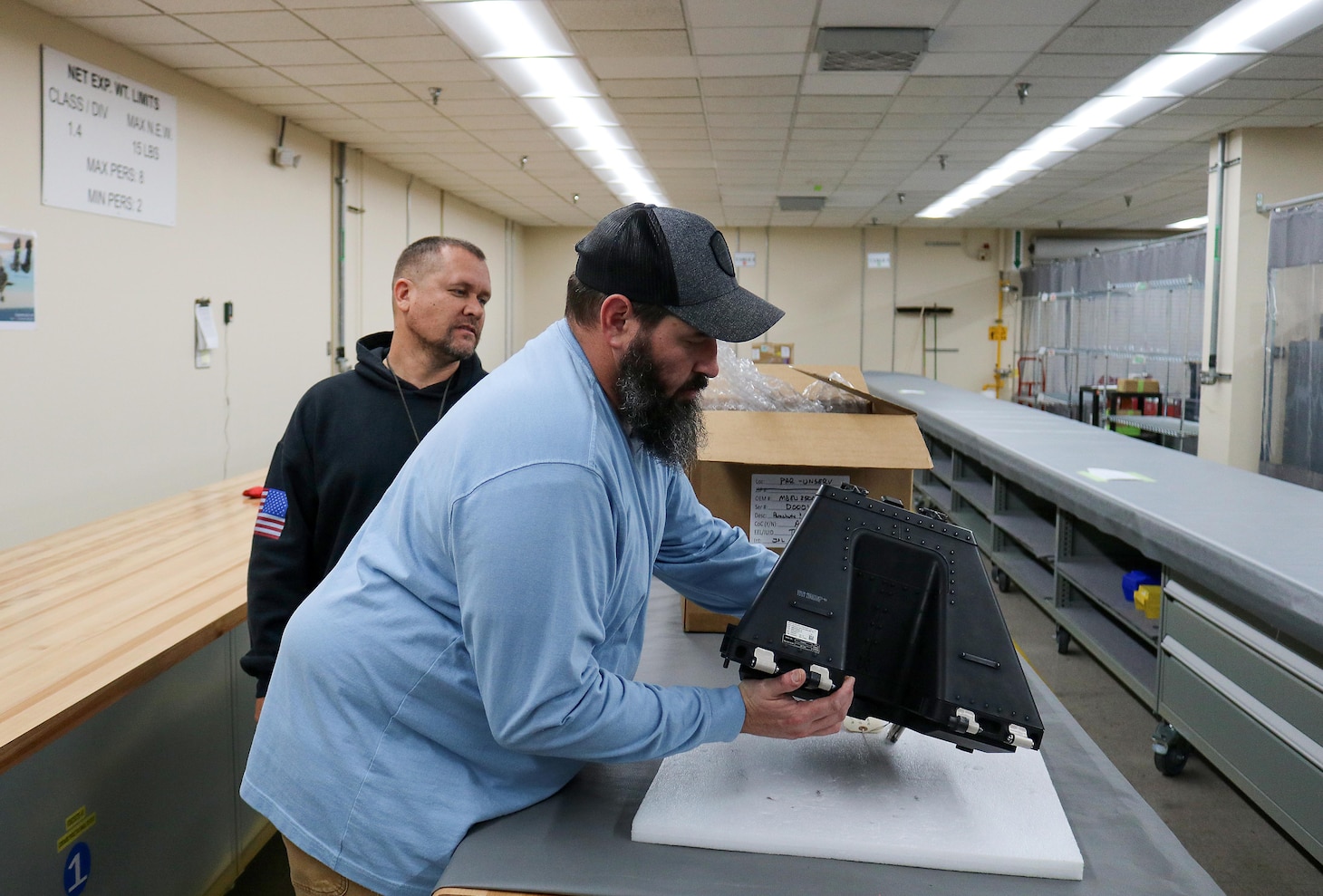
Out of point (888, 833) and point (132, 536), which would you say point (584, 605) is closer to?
point (888, 833)

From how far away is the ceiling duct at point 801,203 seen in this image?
385 inches

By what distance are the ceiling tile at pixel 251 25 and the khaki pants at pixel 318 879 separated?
4.16 metres

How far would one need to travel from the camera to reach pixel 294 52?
15.7 feet

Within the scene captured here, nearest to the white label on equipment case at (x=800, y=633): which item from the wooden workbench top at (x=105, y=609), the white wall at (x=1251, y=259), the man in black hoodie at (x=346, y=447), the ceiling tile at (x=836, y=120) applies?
the man in black hoodie at (x=346, y=447)

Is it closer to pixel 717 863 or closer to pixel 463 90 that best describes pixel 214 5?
pixel 463 90

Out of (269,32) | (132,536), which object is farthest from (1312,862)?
(269,32)

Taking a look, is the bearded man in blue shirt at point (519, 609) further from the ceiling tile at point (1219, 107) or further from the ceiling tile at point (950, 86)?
the ceiling tile at point (1219, 107)

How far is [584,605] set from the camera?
3.19ft

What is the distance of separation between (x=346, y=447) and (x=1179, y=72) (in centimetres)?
534

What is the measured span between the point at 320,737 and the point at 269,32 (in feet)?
14.5

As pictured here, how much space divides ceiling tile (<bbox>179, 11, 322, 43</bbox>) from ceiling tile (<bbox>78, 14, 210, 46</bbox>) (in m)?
0.09

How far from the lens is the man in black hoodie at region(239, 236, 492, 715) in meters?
1.81

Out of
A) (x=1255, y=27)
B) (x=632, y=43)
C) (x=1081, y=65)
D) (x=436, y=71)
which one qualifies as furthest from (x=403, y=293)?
(x=1255, y=27)

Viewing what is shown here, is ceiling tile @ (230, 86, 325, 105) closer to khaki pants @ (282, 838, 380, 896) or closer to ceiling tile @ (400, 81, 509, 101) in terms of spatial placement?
ceiling tile @ (400, 81, 509, 101)
